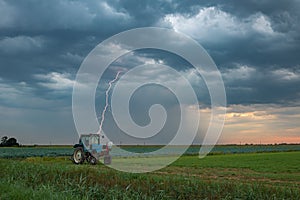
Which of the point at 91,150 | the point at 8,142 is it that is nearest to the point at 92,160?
the point at 91,150

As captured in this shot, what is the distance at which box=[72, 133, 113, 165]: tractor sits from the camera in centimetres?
3166

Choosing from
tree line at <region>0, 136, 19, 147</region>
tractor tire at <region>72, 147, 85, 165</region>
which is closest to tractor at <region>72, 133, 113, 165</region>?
tractor tire at <region>72, 147, 85, 165</region>

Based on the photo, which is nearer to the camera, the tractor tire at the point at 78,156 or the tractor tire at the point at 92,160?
the tractor tire at the point at 78,156

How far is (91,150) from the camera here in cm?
3161

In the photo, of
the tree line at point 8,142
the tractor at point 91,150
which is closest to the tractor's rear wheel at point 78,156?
the tractor at point 91,150

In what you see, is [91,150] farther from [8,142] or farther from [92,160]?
[8,142]

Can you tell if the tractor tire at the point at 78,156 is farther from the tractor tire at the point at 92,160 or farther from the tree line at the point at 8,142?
the tree line at the point at 8,142

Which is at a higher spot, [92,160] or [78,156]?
[78,156]

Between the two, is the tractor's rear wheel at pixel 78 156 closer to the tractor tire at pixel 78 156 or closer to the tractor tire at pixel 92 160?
the tractor tire at pixel 78 156

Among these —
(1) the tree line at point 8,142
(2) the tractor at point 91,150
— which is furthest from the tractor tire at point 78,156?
(1) the tree line at point 8,142

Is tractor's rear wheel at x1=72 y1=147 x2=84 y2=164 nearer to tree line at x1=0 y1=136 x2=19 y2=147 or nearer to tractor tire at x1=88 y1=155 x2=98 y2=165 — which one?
tractor tire at x1=88 y1=155 x2=98 y2=165

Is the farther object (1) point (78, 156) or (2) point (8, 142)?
(2) point (8, 142)

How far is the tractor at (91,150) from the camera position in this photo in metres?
31.7

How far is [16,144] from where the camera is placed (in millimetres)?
110188
